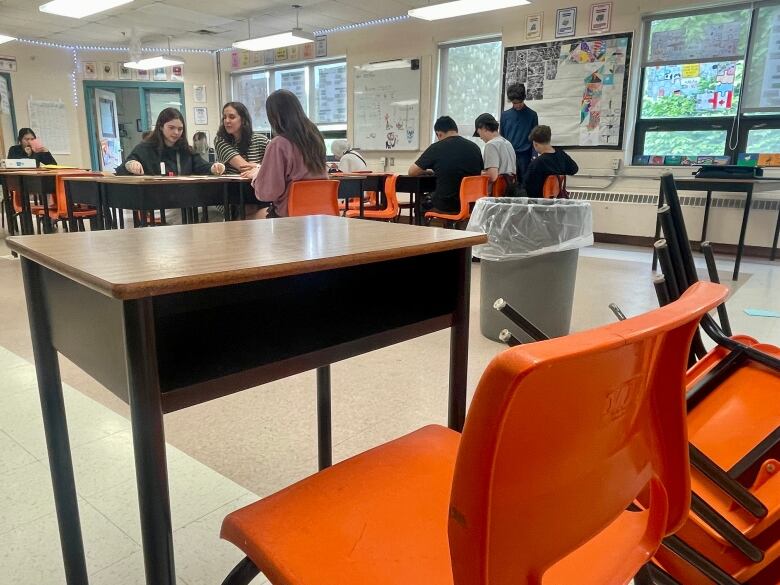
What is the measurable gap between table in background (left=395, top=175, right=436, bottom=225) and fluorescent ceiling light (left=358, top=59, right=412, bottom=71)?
7.53ft

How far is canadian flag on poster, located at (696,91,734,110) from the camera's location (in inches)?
194

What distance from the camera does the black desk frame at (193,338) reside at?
69 cm

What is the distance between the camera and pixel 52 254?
79cm

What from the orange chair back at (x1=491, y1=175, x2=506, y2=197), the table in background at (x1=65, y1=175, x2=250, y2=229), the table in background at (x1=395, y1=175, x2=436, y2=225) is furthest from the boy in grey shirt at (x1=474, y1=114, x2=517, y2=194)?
the table in background at (x1=65, y1=175, x2=250, y2=229)

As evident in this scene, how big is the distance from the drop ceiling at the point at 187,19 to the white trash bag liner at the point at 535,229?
459 centimetres

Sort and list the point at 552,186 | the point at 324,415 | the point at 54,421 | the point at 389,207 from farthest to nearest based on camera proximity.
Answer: the point at 389,207 → the point at 552,186 → the point at 324,415 → the point at 54,421

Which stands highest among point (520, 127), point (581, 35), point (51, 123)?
point (581, 35)

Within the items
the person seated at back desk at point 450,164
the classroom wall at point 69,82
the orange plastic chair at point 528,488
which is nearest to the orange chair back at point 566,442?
the orange plastic chair at point 528,488

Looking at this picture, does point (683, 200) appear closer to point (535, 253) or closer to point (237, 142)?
point (535, 253)

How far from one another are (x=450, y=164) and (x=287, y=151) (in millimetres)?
1802

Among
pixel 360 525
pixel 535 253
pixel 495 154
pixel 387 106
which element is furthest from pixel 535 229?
pixel 387 106

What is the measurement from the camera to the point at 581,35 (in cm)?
549

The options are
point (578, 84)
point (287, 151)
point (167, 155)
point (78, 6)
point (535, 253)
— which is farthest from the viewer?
point (578, 84)

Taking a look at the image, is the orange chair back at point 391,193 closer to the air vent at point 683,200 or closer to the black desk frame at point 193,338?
the air vent at point 683,200
